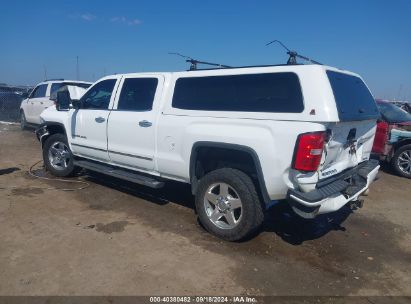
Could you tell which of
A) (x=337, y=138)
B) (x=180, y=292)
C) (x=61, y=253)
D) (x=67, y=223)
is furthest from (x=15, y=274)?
(x=337, y=138)

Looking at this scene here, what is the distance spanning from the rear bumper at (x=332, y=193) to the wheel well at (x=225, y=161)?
428 mm

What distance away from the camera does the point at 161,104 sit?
4949mm

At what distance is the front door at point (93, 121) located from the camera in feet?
18.9

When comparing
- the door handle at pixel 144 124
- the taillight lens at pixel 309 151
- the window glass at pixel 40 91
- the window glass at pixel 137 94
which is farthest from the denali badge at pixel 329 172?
the window glass at pixel 40 91

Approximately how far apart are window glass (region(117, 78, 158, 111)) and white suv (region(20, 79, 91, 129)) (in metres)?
6.06

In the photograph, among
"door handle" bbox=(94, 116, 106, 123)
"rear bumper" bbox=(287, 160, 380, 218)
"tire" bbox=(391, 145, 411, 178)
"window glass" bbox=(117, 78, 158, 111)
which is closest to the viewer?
"rear bumper" bbox=(287, 160, 380, 218)

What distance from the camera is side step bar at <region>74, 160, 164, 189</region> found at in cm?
507

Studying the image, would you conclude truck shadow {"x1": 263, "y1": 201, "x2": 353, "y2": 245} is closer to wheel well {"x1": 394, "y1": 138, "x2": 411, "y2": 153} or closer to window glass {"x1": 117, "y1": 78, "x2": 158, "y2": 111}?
window glass {"x1": 117, "y1": 78, "x2": 158, "y2": 111}

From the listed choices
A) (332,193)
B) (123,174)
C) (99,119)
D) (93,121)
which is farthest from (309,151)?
(93,121)

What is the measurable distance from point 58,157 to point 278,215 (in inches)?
168

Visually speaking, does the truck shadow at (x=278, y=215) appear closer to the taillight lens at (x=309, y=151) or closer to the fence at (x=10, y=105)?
the taillight lens at (x=309, y=151)

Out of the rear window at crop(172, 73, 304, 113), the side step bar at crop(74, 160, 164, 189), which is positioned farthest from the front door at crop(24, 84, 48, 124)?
the rear window at crop(172, 73, 304, 113)

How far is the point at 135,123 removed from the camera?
519 centimetres

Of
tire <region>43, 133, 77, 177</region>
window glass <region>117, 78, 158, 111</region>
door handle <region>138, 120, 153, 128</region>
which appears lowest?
tire <region>43, 133, 77, 177</region>
